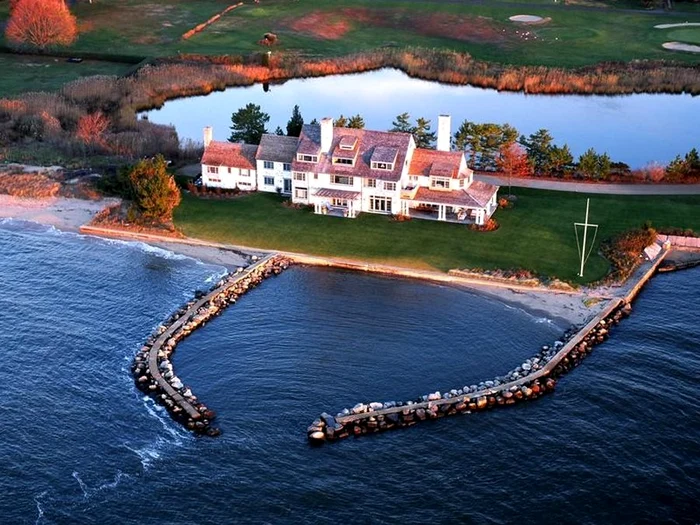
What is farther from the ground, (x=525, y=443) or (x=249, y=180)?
(x=249, y=180)

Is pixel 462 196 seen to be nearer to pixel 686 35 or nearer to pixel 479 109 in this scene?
pixel 479 109

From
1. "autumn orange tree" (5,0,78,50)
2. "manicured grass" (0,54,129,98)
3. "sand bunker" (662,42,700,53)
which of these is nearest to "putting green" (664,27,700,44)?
"sand bunker" (662,42,700,53)

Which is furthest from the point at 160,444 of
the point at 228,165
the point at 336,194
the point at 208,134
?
the point at 208,134

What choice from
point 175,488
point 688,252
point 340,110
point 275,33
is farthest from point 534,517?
point 275,33

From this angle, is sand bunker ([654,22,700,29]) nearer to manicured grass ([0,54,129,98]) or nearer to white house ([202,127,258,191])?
manicured grass ([0,54,129,98])

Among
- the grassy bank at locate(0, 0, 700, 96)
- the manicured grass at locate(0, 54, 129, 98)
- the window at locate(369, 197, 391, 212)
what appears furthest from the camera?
the grassy bank at locate(0, 0, 700, 96)

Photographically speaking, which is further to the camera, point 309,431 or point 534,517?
point 309,431

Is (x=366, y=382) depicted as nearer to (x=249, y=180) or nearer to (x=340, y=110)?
(x=249, y=180)
